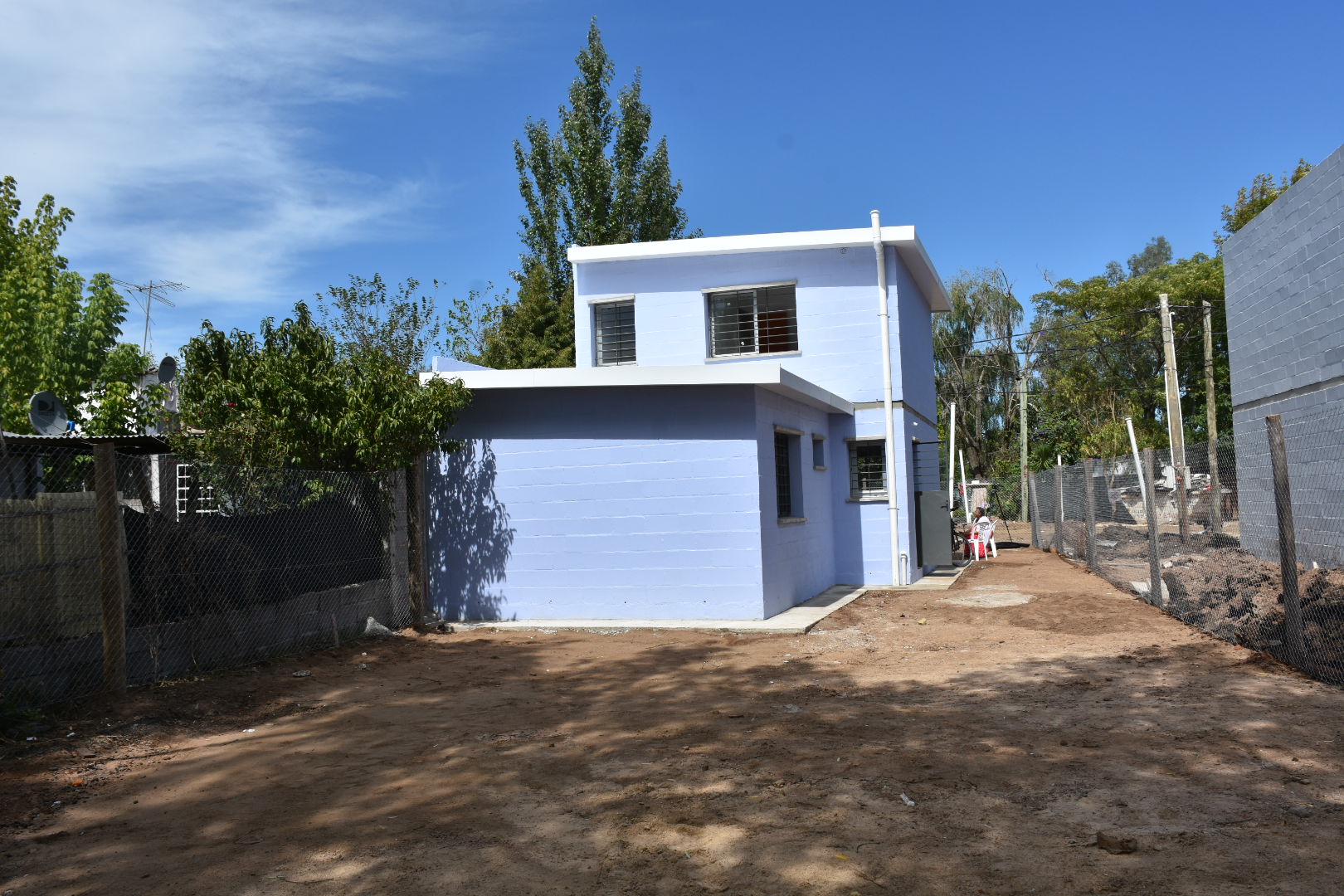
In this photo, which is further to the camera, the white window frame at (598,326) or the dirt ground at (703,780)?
the white window frame at (598,326)

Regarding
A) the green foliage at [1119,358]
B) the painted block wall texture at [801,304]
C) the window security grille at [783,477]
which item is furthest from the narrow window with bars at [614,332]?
the green foliage at [1119,358]

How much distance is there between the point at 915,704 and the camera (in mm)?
7254

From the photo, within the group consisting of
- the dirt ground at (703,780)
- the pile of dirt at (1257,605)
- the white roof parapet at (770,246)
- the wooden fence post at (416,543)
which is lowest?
the dirt ground at (703,780)

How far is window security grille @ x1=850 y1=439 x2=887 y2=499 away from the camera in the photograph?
1636cm

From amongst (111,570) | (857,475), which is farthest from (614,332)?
(111,570)

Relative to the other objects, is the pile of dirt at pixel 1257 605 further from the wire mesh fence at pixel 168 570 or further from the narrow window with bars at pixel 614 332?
the narrow window with bars at pixel 614 332

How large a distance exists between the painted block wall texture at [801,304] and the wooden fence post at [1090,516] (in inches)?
119

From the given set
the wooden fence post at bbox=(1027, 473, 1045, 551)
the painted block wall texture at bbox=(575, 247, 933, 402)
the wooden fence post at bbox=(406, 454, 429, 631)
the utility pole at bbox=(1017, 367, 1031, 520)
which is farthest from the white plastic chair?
the wooden fence post at bbox=(406, 454, 429, 631)

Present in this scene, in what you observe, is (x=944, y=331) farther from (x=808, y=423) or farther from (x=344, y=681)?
(x=344, y=681)

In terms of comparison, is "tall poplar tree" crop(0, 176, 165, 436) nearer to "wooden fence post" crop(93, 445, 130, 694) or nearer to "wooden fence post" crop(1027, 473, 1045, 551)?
"wooden fence post" crop(93, 445, 130, 694)

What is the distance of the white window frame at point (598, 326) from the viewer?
17044 millimetres

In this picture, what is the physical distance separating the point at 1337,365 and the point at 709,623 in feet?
25.3

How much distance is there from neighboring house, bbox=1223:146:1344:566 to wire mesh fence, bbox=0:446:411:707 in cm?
1061

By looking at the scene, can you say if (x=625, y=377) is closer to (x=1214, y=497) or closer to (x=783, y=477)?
(x=783, y=477)
